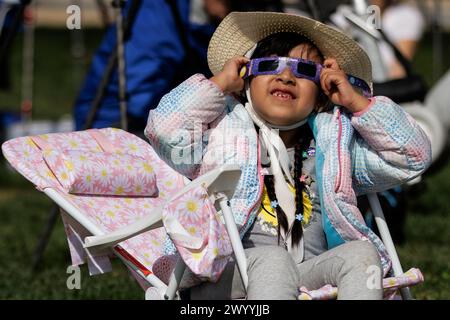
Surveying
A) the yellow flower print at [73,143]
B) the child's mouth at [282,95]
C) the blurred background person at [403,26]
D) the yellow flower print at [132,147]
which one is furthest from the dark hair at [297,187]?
the blurred background person at [403,26]

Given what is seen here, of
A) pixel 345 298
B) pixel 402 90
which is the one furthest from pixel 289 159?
pixel 402 90

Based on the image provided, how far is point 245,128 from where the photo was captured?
12.8 feet

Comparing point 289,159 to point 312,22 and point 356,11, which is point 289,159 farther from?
point 356,11

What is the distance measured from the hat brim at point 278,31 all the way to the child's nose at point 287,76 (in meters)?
0.21

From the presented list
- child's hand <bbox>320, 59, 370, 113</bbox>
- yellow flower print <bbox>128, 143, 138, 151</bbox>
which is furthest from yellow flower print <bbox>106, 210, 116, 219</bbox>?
child's hand <bbox>320, 59, 370, 113</bbox>

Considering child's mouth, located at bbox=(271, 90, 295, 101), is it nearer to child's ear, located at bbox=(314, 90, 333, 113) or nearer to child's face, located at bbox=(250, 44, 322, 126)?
child's face, located at bbox=(250, 44, 322, 126)

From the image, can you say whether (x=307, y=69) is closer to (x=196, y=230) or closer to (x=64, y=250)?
(x=196, y=230)

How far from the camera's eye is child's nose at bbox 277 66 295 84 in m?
3.87

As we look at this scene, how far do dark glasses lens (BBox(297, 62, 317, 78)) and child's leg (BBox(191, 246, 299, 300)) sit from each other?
28.3 inches

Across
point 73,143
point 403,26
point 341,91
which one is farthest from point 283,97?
point 403,26

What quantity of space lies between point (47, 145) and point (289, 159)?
917 millimetres

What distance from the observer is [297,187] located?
12.8 feet

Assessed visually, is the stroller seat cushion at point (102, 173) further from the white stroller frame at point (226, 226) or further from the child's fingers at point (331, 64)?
the child's fingers at point (331, 64)

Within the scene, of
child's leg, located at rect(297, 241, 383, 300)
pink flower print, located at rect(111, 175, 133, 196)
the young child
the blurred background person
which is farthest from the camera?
the blurred background person
